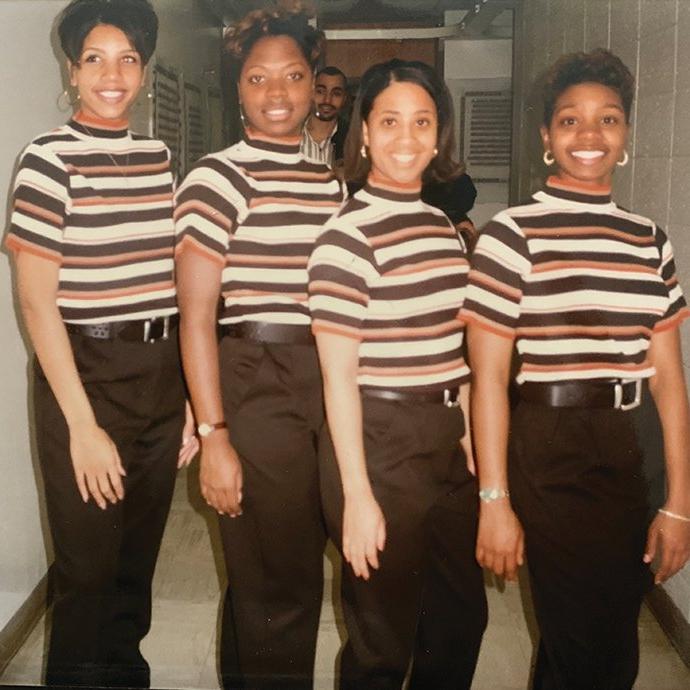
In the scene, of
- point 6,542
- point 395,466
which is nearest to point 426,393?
point 395,466

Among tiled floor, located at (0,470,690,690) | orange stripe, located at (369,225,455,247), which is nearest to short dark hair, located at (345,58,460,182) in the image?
orange stripe, located at (369,225,455,247)

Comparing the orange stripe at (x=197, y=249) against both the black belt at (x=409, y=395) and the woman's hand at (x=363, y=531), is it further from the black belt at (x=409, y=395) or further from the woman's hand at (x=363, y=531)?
the woman's hand at (x=363, y=531)

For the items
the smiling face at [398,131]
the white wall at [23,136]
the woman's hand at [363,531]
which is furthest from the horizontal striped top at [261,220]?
the woman's hand at [363,531]

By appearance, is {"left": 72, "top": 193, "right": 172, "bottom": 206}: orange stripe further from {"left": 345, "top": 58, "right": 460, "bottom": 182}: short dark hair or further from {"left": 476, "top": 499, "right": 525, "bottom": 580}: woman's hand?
{"left": 476, "top": 499, "right": 525, "bottom": 580}: woman's hand

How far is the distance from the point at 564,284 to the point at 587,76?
0.37 m

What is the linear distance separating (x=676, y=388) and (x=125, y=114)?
1.15 m

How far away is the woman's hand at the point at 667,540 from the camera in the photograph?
64.1 inches

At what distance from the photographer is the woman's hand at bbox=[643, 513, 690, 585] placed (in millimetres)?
1629

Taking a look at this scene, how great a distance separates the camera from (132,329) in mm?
1632

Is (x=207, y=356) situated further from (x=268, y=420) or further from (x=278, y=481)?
(x=278, y=481)

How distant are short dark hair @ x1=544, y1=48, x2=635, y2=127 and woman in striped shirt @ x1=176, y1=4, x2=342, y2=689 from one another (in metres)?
0.42

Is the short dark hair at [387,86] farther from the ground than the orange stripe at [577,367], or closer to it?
farther from the ground

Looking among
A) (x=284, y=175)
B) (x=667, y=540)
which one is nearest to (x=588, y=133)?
(x=284, y=175)

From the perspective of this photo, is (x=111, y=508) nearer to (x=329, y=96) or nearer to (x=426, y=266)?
(x=426, y=266)
